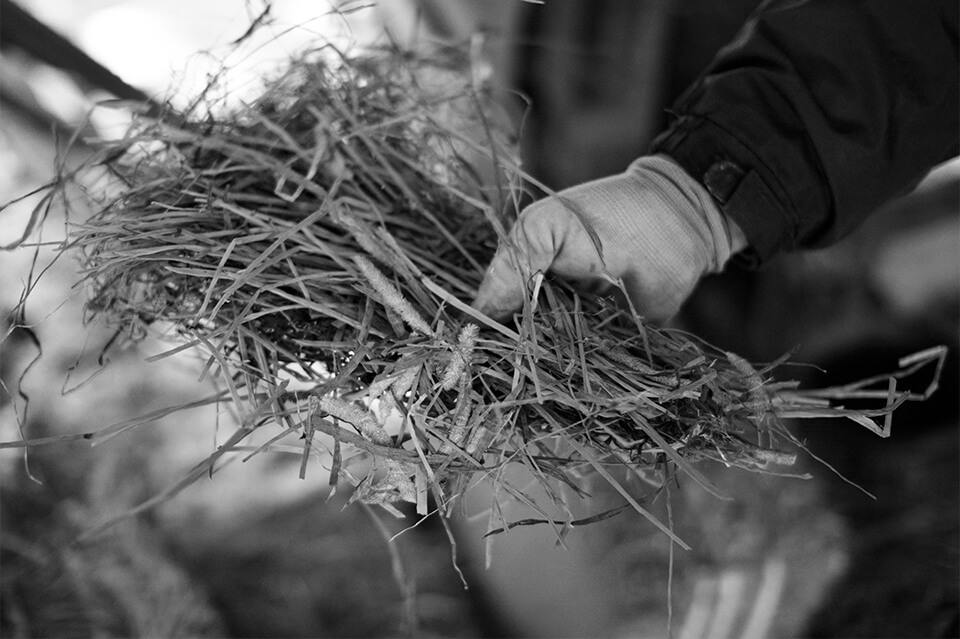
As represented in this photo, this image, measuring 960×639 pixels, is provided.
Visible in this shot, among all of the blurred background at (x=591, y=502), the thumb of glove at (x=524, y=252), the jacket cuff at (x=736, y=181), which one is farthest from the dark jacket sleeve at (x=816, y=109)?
the blurred background at (x=591, y=502)

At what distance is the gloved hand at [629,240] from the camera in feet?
1.56

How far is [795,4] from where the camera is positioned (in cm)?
54

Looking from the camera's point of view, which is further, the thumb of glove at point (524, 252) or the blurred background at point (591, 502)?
the blurred background at point (591, 502)

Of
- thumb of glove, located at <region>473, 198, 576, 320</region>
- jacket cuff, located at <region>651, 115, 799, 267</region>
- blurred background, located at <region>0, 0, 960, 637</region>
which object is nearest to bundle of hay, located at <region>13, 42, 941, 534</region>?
thumb of glove, located at <region>473, 198, 576, 320</region>

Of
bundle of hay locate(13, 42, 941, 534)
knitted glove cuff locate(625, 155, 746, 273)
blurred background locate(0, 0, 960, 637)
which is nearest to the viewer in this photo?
bundle of hay locate(13, 42, 941, 534)

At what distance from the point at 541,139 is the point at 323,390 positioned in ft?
2.79

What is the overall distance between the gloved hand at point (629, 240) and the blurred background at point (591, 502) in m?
0.53

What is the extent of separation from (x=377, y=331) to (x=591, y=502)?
2.03 feet

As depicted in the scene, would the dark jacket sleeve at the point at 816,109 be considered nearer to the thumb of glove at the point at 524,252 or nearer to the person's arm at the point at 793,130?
the person's arm at the point at 793,130

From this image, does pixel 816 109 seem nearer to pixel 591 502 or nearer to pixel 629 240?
pixel 629 240

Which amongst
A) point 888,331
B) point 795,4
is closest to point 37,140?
point 795,4

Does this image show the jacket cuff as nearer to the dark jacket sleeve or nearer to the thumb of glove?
the dark jacket sleeve

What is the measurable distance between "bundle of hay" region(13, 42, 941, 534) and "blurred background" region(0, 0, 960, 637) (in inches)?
21.1

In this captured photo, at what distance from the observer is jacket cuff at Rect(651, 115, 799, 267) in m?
0.52
